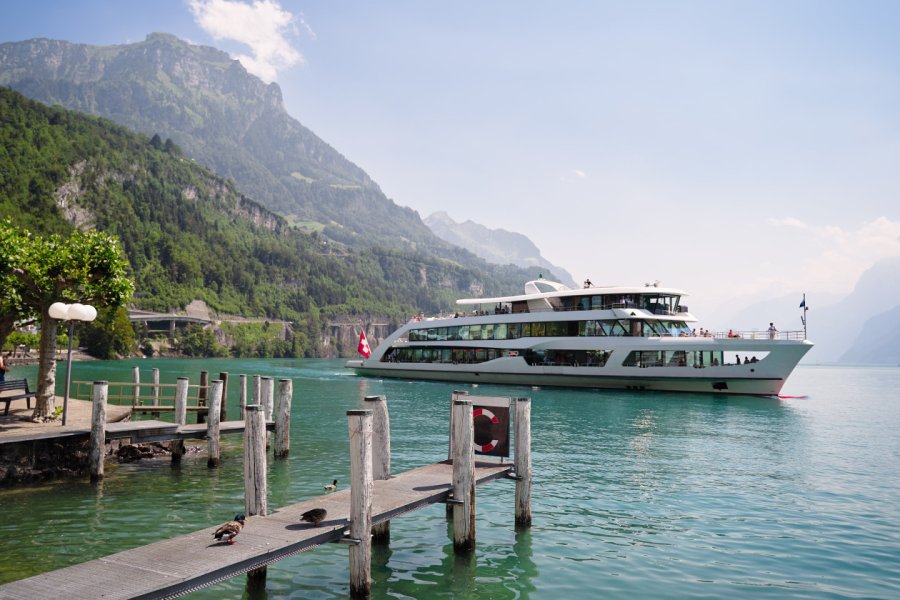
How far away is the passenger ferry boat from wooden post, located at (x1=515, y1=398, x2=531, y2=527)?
3609cm

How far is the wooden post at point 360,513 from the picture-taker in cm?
967

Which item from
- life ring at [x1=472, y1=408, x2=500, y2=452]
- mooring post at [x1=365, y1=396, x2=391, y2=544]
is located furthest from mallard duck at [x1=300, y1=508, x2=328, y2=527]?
life ring at [x1=472, y1=408, x2=500, y2=452]

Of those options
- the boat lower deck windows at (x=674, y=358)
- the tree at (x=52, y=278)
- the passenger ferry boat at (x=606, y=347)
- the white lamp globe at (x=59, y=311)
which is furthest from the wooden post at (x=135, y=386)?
the boat lower deck windows at (x=674, y=358)

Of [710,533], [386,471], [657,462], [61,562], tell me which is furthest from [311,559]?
[657,462]

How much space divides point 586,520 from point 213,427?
12.0 meters

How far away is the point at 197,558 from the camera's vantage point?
27.2ft

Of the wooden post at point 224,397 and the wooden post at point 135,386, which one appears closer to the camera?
the wooden post at point 224,397

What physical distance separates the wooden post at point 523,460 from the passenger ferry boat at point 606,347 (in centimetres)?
3609

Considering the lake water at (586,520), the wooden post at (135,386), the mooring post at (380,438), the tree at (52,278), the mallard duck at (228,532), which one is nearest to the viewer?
the mallard duck at (228,532)

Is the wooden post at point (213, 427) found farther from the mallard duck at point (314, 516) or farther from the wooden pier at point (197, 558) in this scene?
the mallard duck at point (314, 516)

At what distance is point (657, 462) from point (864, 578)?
1123 centimetres

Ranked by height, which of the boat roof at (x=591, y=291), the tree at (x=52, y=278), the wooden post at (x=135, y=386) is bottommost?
the wooden post at (x=135, y=386)

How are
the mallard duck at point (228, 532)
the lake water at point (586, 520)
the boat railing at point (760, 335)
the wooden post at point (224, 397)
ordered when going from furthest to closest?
the boat railing at point (760, 335) < the wooden post at point (224, 397) < the lake water at point (586, 520) < the mallard duck at point (228, 532)

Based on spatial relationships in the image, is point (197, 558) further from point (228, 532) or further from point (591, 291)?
point (591, 291)
